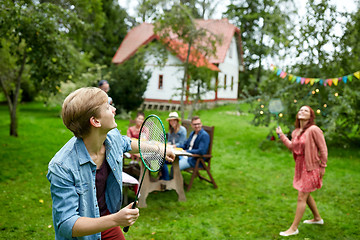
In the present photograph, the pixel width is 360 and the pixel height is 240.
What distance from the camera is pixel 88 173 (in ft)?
6.76

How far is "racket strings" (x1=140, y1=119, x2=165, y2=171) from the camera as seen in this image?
7.40 feet

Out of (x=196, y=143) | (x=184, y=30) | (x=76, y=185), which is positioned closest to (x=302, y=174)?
(x=196, y=143)

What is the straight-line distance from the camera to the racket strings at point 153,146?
88.8 inches

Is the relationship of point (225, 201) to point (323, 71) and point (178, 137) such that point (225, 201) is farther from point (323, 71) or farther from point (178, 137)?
point (323, 71)

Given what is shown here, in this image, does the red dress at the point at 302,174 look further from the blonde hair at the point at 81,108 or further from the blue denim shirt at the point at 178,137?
the blonde hair at the point at 81,108

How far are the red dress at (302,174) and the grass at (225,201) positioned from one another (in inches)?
32.4

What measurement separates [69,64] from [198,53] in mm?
5168

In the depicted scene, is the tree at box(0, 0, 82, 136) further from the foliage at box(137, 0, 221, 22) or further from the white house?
the white house

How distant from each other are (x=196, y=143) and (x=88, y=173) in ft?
17.2

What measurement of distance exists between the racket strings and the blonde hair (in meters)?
0.40

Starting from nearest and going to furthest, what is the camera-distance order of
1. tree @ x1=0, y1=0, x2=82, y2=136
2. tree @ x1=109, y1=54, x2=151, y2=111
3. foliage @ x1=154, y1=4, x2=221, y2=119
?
tree @ x1=0, y1=0, x2=82, y2=136 → foliage @ x1=154, y1=4, x2=221, y2=119 → tree @ x1=109, y1=54, x2=151, y2=111

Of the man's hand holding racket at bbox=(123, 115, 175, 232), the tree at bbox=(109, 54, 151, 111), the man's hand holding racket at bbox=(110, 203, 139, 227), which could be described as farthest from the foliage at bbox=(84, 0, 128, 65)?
the man's hand holding racket at bbox=(110, 203, 139, 227)

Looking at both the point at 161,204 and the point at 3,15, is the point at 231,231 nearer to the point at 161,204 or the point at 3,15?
the point at 161,204

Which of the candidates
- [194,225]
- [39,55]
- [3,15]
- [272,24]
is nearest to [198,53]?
[272,24]
